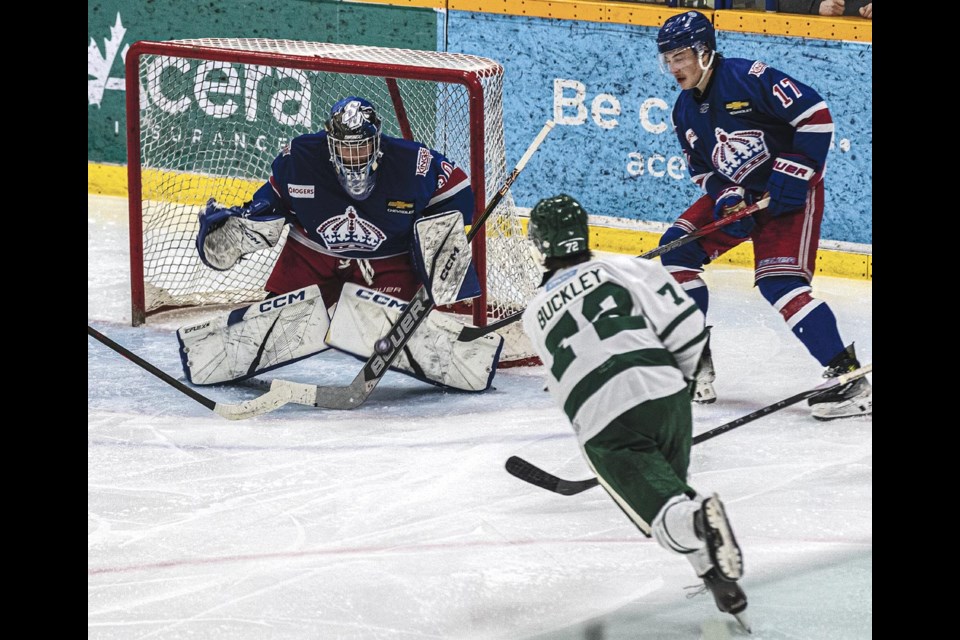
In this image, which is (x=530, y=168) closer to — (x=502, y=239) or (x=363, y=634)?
(x=502, y=239)

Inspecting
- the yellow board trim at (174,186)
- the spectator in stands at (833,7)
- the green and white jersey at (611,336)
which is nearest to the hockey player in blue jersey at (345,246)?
the yellow board trim at (174,186)

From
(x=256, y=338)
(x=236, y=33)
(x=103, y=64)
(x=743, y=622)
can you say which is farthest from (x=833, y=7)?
(x=743, y=622)

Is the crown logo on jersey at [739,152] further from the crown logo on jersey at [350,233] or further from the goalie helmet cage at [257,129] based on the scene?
the crown logo on jersey at [350,233]

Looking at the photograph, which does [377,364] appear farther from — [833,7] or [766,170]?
[833,7]

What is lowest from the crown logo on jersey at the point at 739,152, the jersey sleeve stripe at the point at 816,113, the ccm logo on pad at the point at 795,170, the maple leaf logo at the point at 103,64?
the ccm logo on pad at the point at 795,170

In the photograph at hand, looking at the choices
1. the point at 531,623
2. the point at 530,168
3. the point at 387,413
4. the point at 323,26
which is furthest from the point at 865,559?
the point at 323,26

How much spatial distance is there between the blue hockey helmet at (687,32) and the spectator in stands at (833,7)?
168 centimetres

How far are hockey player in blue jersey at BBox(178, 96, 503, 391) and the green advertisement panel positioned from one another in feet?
5.21

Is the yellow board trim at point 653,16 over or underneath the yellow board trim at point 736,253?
over

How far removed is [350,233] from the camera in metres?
4.20

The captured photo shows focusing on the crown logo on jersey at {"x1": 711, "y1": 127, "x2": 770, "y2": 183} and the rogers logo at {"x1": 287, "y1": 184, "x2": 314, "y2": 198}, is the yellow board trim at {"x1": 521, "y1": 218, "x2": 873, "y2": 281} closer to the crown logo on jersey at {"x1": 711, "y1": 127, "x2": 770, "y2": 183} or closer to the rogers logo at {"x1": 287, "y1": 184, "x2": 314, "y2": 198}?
the crown logo on jersey at {"x1": 711, "y1": 127, "x2": 770, "y2": 183}

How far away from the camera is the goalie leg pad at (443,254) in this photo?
3.99 metres

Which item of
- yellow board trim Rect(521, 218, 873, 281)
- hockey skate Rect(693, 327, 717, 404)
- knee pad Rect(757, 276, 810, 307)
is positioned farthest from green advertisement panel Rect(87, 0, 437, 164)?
knee pad Rect(757, 276, 810, 307)

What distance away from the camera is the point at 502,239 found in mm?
4762
